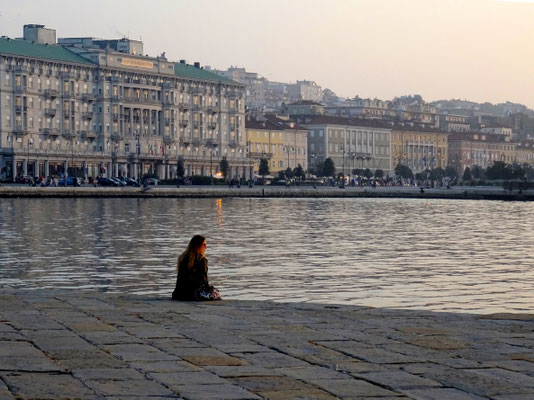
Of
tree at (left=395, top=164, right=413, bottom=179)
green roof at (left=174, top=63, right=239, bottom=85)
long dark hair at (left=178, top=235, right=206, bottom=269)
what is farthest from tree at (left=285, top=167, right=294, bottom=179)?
long dark hair at (left=178, top=235, right=206, bottom=269)

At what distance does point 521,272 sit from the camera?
26953 millimetres

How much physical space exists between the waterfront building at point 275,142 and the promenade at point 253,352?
5734 inches

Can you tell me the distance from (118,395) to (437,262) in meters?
22.4

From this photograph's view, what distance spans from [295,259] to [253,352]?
67.1 ft

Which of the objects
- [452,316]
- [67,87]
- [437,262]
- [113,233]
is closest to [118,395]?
[452,316]

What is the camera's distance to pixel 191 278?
1512 centimetres

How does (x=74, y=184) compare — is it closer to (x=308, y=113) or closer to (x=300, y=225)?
(x=300, y=225)

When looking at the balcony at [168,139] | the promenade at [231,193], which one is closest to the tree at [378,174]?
the balcony at [168,139]

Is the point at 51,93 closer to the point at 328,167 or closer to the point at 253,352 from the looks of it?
the point at 328,167

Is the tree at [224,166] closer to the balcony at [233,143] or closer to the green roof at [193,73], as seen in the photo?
the balcony at [233,143]

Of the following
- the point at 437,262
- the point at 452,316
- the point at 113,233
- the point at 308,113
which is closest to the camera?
the point at 452,316

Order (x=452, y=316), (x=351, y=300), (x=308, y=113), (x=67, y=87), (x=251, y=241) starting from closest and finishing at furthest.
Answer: (x=452, y=316), (x=351, y=300), (x=251, y=241), (x=67, y=87), (x=308, y=113)

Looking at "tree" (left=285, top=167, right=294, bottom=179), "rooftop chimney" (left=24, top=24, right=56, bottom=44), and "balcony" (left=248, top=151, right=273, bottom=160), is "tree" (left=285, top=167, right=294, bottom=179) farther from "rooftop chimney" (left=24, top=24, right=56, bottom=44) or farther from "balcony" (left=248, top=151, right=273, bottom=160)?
"rooftop chimney" (left=24, top=24, right=56, bottom=44)

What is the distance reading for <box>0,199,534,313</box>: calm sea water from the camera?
2142 cm
